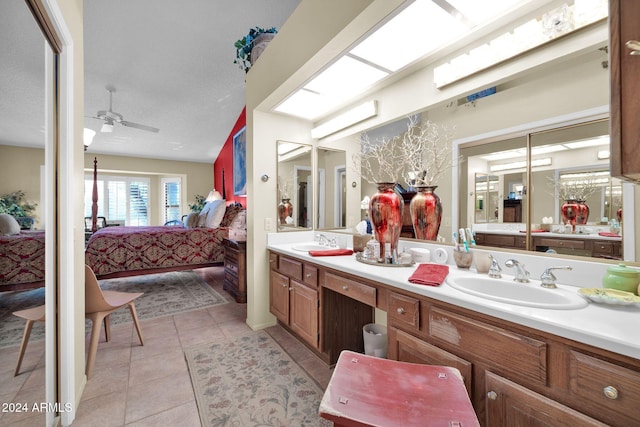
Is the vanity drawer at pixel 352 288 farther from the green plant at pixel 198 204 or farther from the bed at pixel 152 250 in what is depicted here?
the green plant at pixel 198 204

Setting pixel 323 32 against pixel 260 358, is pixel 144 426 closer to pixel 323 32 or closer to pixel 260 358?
pixel 260 358

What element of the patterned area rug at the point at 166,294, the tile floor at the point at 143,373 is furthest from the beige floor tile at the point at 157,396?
the patterned area rug at the point at 166,294

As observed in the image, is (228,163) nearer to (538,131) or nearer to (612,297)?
(538,131)

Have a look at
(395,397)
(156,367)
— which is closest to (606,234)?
(395,397)

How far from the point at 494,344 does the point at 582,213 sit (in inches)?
31.6

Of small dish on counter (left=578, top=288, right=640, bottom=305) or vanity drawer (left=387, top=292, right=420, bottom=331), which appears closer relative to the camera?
small dish on counter (left=578, top=288, right=640, bottom=305)

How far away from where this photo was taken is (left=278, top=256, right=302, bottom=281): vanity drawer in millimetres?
2219

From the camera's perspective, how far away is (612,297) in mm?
950

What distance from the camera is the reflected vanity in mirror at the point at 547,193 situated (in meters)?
1.19

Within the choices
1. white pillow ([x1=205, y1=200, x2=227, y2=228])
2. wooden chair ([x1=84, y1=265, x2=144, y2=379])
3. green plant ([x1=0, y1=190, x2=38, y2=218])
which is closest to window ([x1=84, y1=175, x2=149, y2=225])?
white pillow ([x1=205, y1=200, x2=227, y2=228])

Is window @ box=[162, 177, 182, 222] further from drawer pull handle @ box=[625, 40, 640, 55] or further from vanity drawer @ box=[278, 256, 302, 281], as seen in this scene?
drawer pull handle @ box=[625, 40, 640, 55]

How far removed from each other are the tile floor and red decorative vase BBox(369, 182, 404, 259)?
107 cm

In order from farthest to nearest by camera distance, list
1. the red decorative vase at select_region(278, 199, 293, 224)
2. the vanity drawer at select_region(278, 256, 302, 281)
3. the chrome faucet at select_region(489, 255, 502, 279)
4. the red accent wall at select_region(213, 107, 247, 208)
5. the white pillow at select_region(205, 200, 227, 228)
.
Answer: the red accent wall at select_region(213, 107, 247, 208) < the white pillow at select_region(205, 200, 227, 228) < the red decorative vase at select_region(278, 199, 293, 224) < the vanity drawer at select_region(278, 256, 302, 281) < the chrome faucet at select_region(489, 255, 502, 279)

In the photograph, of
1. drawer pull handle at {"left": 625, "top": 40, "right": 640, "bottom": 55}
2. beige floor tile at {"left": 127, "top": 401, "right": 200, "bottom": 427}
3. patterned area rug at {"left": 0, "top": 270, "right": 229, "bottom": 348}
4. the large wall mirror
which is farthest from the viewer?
patterned area rug at {"left": 0, "top": 270, "right": 229, "bottom": 348}
